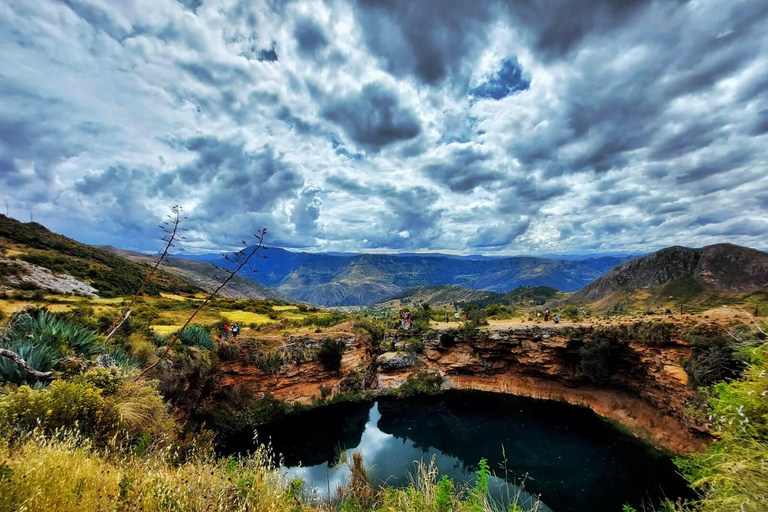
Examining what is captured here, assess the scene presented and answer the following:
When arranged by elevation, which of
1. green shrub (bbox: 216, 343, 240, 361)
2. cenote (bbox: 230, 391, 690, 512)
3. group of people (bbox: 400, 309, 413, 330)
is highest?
group of people (bbox: 400, 309, 413, 330)

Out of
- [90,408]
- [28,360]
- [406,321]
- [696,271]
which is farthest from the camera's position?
[696,271]

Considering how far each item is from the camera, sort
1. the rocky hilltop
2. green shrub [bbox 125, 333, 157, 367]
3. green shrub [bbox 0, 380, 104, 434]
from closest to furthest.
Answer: green shrub [bbox 0, 380, 104, 434], green shrub [bbox 125, 333, 157, 367], the rocky hilltop

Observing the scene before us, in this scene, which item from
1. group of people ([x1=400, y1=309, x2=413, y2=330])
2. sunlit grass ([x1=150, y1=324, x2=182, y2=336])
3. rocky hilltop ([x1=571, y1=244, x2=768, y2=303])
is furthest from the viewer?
rocky hilltop ([x1=571, y1=244, x2=768, y2=303])

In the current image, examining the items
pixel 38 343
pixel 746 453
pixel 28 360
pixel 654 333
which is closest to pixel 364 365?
pixel 654 333

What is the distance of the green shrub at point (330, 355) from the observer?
974 inches

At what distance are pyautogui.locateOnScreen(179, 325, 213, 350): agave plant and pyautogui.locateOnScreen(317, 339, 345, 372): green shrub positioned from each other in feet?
28.0

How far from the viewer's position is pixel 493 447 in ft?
60.3

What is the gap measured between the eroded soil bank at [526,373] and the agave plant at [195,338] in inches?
108

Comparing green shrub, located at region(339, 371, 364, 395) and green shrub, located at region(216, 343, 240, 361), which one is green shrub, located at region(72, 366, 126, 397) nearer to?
green shrub, located at region(216, 343, 240, 361)

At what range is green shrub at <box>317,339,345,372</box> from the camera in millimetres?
24750

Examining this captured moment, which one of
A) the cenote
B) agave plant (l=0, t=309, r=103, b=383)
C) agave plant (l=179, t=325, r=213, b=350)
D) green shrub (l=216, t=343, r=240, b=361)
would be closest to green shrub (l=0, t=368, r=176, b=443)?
agave plant (l=0, t=309, r=103, b=383)

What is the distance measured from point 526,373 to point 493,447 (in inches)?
447

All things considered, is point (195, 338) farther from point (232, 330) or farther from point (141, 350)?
point (141, 350)

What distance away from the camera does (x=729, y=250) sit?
8406 centimetres
